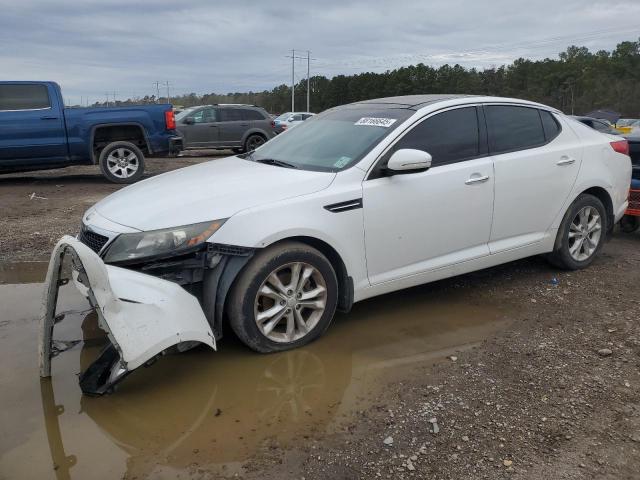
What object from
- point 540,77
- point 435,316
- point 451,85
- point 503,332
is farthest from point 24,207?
point 540,77

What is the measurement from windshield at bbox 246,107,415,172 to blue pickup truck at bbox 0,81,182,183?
6.58 meters

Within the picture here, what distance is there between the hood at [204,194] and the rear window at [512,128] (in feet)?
5.41

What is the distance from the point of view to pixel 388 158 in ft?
13.5

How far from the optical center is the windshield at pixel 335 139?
4.22m

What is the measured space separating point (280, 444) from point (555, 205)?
3454 mm

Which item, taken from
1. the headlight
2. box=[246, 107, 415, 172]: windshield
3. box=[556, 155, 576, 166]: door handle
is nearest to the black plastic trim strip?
box=[246, 107, 415, 172]: windshield

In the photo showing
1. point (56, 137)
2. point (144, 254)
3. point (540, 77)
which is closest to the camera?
point (144, 254)

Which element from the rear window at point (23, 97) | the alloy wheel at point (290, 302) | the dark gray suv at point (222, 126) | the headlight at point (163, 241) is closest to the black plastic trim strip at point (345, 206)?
the alloy wheel at point (290, 302)

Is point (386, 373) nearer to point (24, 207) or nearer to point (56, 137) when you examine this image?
point (24, 207)

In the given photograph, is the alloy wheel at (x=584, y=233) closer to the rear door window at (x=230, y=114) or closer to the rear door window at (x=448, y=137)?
the rear door window at (x=448, y=137)

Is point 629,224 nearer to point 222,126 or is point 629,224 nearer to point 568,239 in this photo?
point 568,239

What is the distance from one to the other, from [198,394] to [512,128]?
11.2 ft

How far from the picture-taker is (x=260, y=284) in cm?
357

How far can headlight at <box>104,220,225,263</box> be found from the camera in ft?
11.3
